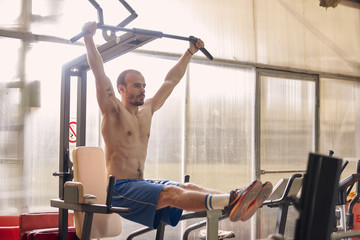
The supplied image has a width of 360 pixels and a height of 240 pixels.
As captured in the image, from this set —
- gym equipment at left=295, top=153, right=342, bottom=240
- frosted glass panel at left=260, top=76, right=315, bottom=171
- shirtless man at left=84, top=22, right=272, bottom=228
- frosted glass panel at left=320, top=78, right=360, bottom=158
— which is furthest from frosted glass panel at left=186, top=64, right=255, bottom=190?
gym equipment at left=295, top=153, right=342, bottom=240

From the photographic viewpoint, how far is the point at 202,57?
578cm

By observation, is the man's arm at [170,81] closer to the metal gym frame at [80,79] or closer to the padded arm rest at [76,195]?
the metal gym frame at [80,79]

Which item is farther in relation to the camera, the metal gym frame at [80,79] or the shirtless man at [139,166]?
the metal gym frame at [80,79]

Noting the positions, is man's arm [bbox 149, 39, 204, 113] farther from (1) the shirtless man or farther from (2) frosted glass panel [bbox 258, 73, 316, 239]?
(2) frosted glass panel [bbox 258, 73, 316, 239]

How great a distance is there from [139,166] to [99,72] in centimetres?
71

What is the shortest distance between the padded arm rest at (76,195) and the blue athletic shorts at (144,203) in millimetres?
233

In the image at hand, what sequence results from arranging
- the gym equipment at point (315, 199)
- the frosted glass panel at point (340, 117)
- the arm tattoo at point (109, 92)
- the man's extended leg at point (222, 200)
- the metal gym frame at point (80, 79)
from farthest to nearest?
the frosted glass panel at point (340, 117) → the arm tattoo at point (109, 92) → the metal gym frame at point (80, 79) → the man's extended leg at point (222, 200) → the gym equipment at point (315, 199)

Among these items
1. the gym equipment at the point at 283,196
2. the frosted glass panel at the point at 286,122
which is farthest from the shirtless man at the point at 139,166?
the frosted glass panel at the point at 286,122

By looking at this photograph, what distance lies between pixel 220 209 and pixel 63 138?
140 cm

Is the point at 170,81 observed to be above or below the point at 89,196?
above

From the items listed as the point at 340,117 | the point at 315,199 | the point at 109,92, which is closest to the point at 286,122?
the point at 340,117

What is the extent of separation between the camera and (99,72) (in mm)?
3240

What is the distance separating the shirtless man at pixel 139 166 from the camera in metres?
2.67

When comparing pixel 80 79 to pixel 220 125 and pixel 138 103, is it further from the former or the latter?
Answer: pixel 220 125
